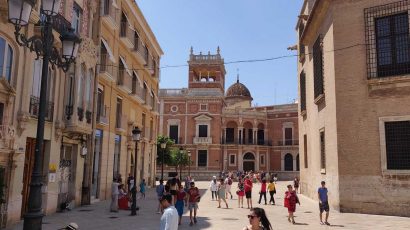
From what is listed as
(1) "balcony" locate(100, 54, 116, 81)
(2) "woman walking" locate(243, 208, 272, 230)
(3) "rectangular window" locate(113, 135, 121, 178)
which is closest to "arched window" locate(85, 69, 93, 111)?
(1) "balcony" locate(100, 54, 116, 81)

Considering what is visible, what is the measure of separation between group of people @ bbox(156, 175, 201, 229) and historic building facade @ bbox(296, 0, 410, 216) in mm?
6618

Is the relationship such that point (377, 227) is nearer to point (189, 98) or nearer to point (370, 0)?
point (370, 0)

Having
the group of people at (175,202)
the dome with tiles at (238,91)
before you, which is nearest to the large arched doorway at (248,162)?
the dome with tiles at (238,91)

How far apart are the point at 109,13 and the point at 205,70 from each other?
38.4 meters

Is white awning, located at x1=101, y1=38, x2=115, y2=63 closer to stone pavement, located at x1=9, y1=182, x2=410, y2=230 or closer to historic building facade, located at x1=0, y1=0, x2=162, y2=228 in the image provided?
historic building facade, located at x1=0, y1=0, x2=162, y2=228

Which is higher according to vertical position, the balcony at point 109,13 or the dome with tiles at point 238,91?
the dome with tiles at point 238,91

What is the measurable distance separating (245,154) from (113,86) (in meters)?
38.7

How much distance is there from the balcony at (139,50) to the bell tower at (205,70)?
2869 cm

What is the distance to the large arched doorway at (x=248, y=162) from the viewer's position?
58281 mm

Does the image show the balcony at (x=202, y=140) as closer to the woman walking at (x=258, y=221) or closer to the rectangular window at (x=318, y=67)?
the rectangular window at (x=318, y=67)

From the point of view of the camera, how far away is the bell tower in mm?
57656

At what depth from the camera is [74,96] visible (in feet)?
53.2

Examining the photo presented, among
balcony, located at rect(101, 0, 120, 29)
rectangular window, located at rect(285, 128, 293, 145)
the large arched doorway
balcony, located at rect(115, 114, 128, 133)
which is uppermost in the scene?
balcony, located at rect(101, 0, 120, 29)

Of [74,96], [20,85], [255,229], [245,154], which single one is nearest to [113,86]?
[74,96]
